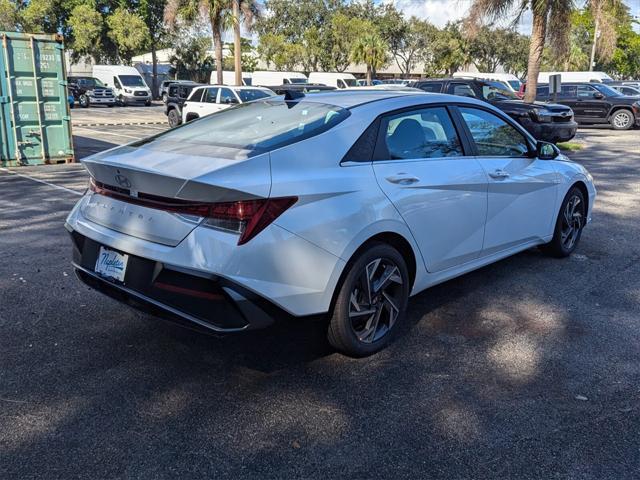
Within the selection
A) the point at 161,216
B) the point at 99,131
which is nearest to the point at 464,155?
the point at 161,216

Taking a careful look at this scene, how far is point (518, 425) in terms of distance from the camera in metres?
3.00

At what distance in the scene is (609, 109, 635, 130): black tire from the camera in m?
21.9

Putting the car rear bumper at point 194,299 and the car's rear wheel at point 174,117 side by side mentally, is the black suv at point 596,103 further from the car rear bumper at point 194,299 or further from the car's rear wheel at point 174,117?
the car rear bumper at point 194,299

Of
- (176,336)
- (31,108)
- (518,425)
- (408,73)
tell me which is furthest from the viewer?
(408,73)

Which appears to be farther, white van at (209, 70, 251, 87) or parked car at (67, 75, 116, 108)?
white van at (209, 70, 251, 87)

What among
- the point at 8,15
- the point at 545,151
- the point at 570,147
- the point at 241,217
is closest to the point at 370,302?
the point at 241,217

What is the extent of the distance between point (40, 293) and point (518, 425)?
3.65 metres

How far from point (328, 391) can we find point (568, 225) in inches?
142

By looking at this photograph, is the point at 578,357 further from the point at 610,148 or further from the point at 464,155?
the point at 610,148

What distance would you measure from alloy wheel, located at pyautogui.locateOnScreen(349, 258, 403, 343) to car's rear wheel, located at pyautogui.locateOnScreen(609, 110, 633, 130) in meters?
21.7

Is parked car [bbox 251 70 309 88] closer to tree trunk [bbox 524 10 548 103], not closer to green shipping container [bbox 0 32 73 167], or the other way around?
tree trunk [bbox 524 10 548 103]

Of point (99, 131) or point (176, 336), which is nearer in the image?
point (176, 336)

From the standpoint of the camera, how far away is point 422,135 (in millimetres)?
4148

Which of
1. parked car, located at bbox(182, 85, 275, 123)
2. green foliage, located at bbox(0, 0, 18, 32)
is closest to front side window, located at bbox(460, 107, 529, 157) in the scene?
Result: parked car, located at bbox(182, 85, 275, 123)
